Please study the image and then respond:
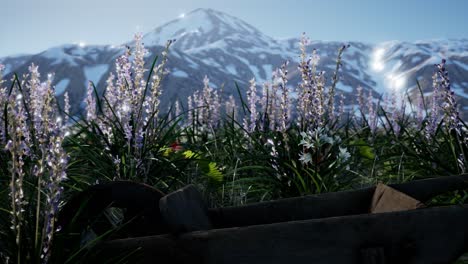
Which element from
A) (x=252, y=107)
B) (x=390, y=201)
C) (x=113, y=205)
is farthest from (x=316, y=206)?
(x=252, y=107)

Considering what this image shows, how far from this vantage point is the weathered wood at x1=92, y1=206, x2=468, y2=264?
79.7 inches

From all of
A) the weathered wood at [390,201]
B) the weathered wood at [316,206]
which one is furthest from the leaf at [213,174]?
the weathered wood at [390,201]

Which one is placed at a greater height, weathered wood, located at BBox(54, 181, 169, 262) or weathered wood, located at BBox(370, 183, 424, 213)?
weathered wood, located at BBox(54, 181, 169, 262)

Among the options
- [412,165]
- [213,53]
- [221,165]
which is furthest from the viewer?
[213,53]

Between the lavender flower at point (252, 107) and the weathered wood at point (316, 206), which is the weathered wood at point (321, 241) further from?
the lavender flower at point (252, 107)

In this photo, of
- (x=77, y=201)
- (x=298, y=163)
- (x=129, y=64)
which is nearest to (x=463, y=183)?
(x=298, y=163)

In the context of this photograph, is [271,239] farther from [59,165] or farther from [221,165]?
[221,165]

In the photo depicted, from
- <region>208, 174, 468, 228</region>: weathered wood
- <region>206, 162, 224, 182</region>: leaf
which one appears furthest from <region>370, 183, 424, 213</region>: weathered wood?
<region>206, 162, 224, 182</region>: leaf

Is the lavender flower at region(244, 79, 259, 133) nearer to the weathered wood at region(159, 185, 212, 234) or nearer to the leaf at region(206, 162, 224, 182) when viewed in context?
the leaf at region(206, 162, 224, 182)

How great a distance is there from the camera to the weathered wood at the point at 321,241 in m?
2.03

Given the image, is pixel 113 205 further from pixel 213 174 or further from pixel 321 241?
pixel 213 174

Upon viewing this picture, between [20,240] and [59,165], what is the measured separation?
390 mm

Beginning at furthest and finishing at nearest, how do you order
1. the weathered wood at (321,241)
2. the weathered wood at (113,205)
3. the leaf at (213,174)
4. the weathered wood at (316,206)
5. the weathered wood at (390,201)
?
the leaf at (213,174)
the weathered wood at (316,206)
the weathered wood at (390,201)
the weathered wood at (113,205)
the weathered wood at (321,241)

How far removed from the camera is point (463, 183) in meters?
2.94
